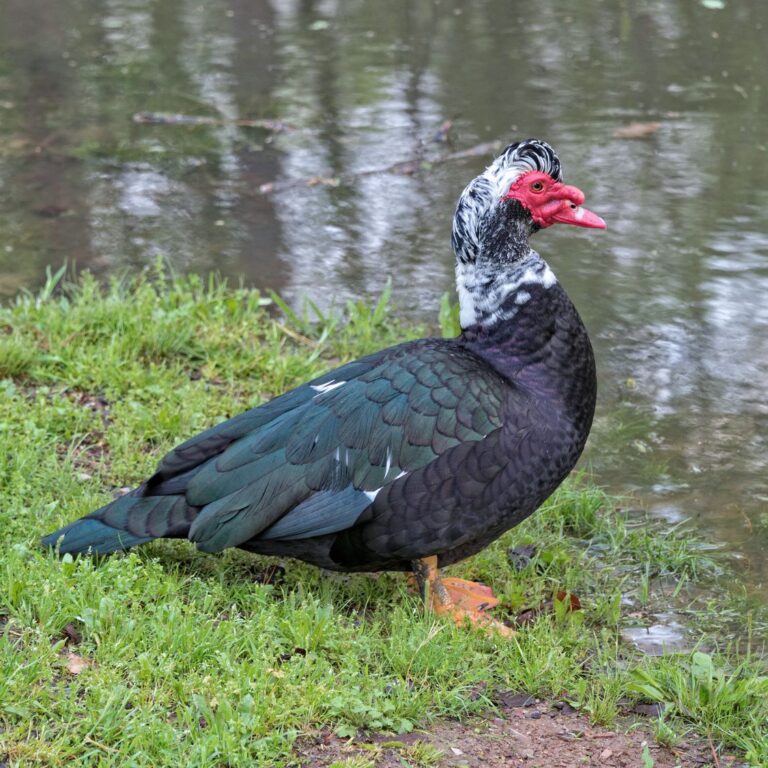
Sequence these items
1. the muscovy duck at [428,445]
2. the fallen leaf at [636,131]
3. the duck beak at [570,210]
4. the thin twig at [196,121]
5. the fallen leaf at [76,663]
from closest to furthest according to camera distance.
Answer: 1. the fallen leaf at [76,663]
2. the muscovy duck at [428,445]
3. the duck beak at [570,210]
4. the fallen leaf at [636,131]
5. the thin twig at [196,121]

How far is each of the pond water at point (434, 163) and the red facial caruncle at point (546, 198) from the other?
1165 millimetres

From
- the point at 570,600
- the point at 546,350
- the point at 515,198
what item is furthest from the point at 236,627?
the point at 515,198

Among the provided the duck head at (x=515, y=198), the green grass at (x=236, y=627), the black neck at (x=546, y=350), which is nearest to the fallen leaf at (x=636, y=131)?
the green grass at (x=236, y=627)

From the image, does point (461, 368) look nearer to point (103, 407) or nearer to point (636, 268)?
point (103, 407)

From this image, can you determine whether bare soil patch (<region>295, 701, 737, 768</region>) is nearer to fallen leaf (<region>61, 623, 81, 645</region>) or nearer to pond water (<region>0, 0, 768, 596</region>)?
fallen leaf (<region>61, 623, 81, 645</region>)

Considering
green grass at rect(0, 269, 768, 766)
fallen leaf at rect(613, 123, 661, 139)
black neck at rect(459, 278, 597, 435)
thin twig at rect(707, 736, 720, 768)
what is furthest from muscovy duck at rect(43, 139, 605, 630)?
fallen leaf at rect(613, 123, 661, 139)

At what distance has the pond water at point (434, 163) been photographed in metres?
5.08

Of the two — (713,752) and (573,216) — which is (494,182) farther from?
(713,752)

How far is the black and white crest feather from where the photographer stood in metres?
3.64

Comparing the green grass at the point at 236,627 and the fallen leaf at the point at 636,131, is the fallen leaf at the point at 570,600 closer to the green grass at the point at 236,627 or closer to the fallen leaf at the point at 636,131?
the green grass at the point at 236,627

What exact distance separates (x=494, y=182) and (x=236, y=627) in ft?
5.00

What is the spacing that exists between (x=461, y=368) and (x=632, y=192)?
370cm

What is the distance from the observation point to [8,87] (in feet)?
27.8

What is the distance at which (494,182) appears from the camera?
12.0 feet
